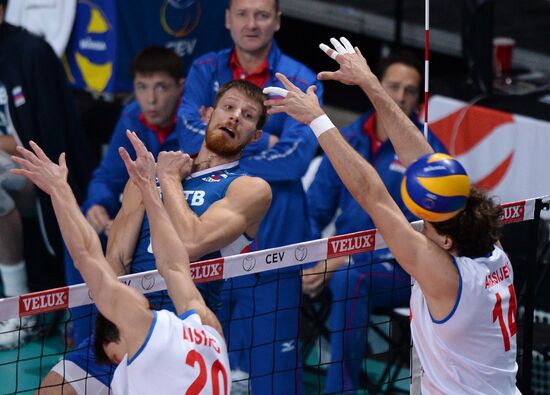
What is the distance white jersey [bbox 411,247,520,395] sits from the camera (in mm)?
5812

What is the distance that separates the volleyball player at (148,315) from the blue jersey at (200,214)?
0.87 meters

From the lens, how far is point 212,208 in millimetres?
6797

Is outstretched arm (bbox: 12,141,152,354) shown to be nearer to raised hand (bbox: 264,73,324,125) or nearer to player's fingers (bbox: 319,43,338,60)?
raised hand (bbox: 264,73,324,125)

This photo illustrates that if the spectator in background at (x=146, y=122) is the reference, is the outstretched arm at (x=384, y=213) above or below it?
below

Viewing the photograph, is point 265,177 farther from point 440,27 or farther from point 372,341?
point 440,27

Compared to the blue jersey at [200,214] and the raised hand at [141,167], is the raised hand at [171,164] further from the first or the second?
the raised hand at [141,167]

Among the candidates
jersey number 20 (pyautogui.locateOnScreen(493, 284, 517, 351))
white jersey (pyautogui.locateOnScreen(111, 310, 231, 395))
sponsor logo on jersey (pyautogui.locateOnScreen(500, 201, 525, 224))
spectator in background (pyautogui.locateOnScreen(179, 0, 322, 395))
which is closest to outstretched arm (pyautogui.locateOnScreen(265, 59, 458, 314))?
jersey number 20 (pyautogui.locateOnScreen(493, 284, 517, 351))

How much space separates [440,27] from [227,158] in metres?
5.36

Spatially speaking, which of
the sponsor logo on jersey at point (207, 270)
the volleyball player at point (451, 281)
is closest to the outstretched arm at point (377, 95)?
the volleyball player at point (451, 281)

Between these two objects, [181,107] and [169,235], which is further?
[181,107]

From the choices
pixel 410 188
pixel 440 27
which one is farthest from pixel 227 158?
→ pixel 440 27

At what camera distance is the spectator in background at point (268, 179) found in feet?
26.5

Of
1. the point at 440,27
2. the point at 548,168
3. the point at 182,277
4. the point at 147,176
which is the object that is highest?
the point at 440,27

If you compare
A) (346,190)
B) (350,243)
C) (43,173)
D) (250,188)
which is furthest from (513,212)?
(43,173)
